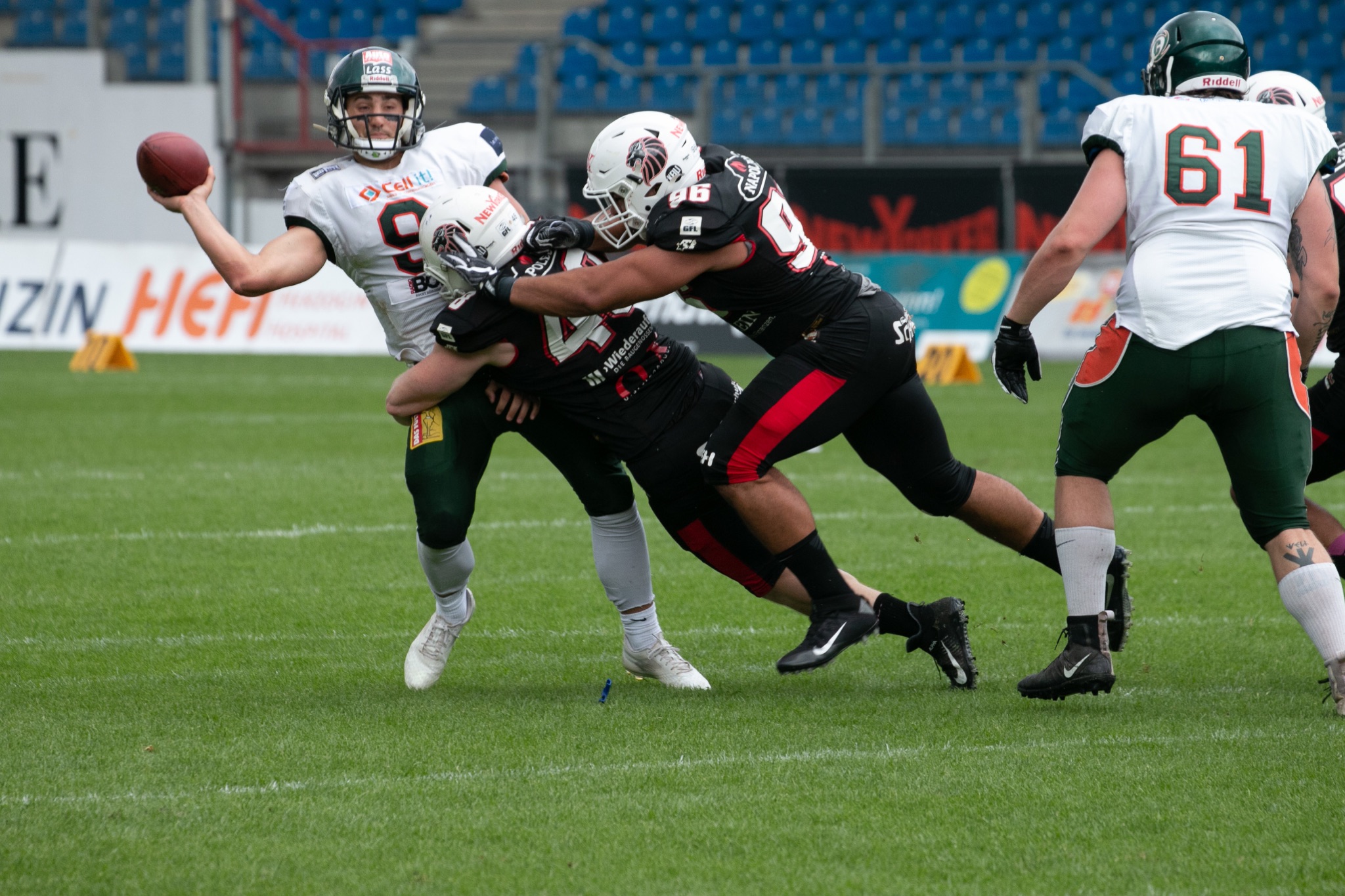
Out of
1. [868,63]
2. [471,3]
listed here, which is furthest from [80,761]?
[471,3]

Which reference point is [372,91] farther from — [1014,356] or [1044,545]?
[1044,545]

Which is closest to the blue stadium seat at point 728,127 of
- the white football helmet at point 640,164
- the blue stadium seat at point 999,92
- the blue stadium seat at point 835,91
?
the blue stadium seat at point 835,91

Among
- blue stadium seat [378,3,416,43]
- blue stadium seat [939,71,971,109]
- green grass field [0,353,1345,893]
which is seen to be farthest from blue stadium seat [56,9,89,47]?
green grass field [0,353,1345,893]

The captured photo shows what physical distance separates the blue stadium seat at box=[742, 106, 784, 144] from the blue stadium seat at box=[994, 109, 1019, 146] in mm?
2616

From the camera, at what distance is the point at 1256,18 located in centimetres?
2059

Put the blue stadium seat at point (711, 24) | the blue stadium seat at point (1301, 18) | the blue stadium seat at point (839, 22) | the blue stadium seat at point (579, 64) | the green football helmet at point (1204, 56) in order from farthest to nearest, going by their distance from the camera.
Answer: the blue stadium seat at point (711, 24) < the blue stadium seat at point (839, 22) < the blue stadium seat at point (579, 64) < the blue stadium seat at point (1301, 18) < the green football helmet at point (1204, 56)

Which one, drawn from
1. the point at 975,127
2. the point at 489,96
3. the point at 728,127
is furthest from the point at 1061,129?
the point at 489,96

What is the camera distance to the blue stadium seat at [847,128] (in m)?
19.4

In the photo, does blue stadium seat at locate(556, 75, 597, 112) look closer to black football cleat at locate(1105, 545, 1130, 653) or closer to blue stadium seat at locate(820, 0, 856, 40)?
blue stadium seat at locate(820, 0, 856, 40)

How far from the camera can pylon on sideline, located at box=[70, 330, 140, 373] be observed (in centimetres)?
1560

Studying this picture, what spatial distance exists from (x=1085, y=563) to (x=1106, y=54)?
18.1m

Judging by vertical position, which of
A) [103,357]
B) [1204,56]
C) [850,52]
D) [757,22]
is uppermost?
[1204,56]

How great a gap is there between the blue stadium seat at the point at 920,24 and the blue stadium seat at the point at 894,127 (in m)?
2.61

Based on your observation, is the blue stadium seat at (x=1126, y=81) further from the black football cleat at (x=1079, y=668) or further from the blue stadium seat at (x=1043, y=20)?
the black football cleat at (x=1079, y=668)
